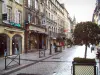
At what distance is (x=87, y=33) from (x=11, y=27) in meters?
14.0

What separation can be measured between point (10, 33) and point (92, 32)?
47.7ft

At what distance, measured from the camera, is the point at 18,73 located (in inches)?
429

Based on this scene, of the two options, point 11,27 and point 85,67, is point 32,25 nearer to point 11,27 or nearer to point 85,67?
point 11,27

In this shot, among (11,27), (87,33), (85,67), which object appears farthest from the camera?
(11,27)

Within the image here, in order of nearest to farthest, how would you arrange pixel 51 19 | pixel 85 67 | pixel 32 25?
pixel 85 67 → pixel 32 25 → pixel 51 19

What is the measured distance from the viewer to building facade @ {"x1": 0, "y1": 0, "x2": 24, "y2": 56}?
66.6 feet

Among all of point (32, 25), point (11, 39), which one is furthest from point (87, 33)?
point (32, 25)

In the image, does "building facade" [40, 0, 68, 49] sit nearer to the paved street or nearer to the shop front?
the shop front

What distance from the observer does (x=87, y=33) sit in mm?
9266

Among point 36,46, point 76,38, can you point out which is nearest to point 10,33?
point 36,46

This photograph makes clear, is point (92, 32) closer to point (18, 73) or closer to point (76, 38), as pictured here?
point (76, 38)

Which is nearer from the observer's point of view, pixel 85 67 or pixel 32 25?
pixel 85 67

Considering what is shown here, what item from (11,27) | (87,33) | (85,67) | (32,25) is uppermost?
(32,25)

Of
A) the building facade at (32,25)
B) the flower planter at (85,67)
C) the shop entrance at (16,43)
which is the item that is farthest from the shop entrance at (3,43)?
the flower planter at (85,67)
